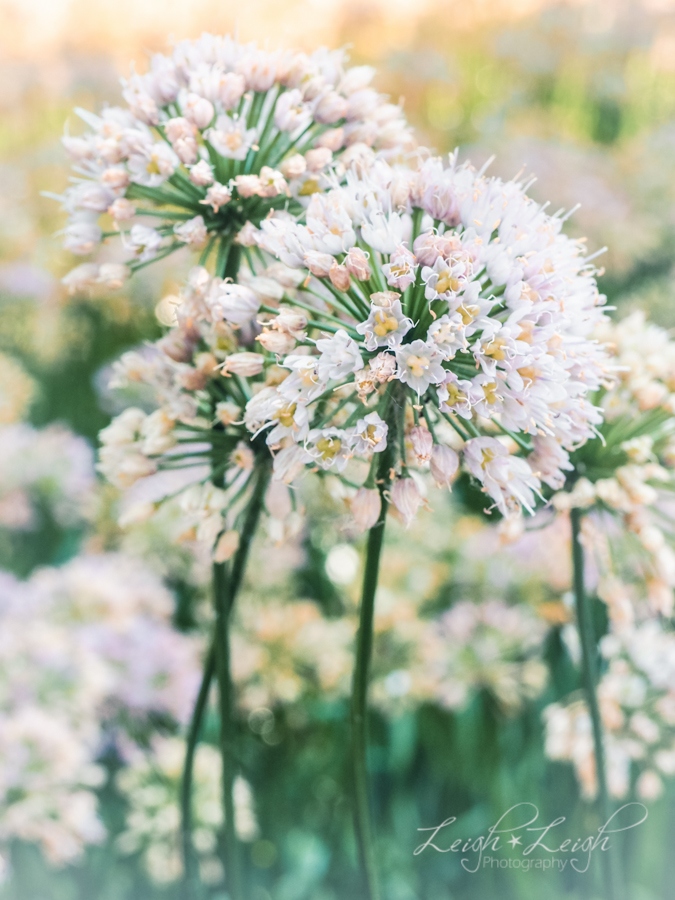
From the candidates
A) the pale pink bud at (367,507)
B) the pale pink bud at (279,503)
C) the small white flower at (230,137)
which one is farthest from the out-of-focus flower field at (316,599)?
the small white flower at (230,137)

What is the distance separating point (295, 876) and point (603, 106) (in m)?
1.08

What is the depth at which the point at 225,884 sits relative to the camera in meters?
0.71

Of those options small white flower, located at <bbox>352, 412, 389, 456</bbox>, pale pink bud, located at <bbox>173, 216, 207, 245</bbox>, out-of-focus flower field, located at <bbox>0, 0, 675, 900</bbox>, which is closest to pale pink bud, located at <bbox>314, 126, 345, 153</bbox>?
pale pink bud, located at <bbox>173, 216, 207, 245</bbox>

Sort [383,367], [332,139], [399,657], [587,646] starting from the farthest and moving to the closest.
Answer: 1. [399,657]
2. [587,646]
3. [332,139]
4. [383,367]

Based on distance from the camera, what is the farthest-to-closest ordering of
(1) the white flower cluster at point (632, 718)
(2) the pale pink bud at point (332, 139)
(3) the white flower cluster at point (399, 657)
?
(3) the white flower cluster at point (399, 657)
(1) the white flower cluster at point (632, 718)
(2) the pale pink bud at point (332, 139)

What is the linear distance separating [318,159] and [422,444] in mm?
212

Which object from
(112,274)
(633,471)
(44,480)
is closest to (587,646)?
(633,471)

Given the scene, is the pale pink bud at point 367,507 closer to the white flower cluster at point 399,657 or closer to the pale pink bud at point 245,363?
the pale pink bud at point 245,363

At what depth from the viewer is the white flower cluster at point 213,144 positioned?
45cm

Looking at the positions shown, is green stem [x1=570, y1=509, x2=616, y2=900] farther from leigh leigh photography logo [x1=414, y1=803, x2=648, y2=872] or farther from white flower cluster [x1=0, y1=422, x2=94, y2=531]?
Result: white flower cluster [x1=0, y1=422, x2=94, y2=531]

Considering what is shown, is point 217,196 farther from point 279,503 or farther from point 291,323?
point 279,503

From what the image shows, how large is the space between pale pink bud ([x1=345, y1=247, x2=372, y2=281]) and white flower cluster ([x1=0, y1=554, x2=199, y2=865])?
1.82ft

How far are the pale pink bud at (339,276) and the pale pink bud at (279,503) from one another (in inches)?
6.6

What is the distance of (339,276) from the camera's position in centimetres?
39
